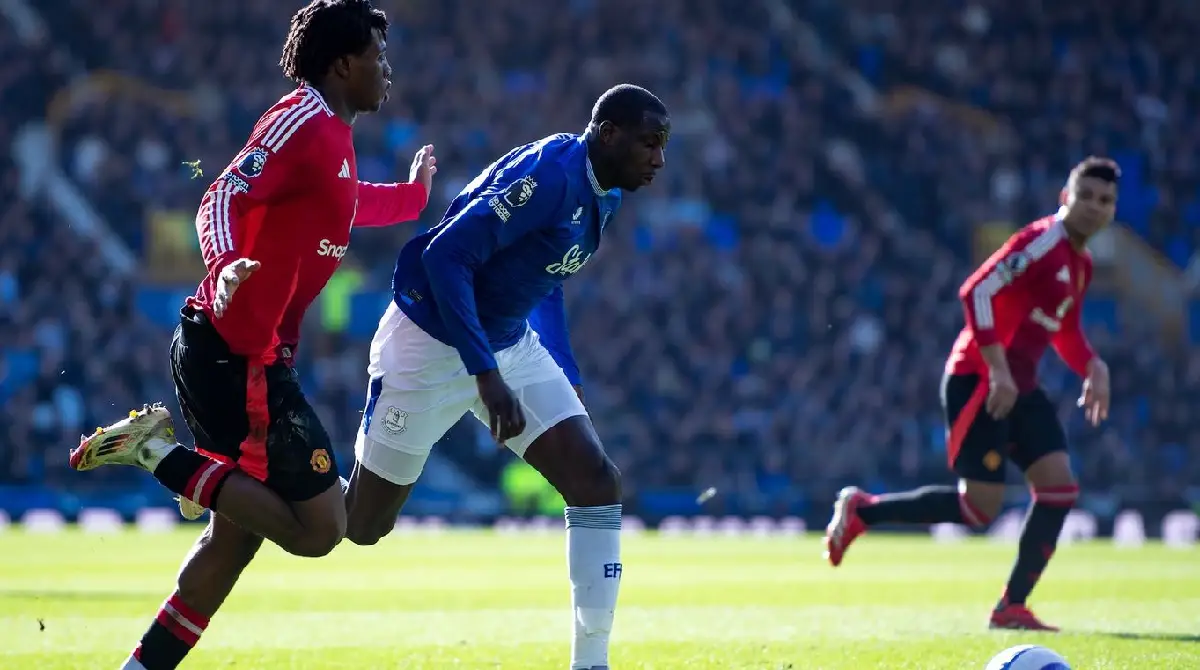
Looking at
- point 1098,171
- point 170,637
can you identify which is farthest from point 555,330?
point 1098,171

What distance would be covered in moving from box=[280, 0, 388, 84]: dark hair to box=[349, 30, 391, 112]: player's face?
0.03m

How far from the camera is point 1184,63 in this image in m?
31.5

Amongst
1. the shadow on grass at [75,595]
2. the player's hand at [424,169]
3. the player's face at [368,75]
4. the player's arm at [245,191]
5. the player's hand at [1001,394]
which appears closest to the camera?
the player's arm at [245,191]

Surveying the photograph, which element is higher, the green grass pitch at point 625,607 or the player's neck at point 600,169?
the player's neck at point 600,169

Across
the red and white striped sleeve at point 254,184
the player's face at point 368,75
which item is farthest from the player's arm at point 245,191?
the player's face at point 368,75

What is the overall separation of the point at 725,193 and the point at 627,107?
22.0 meters

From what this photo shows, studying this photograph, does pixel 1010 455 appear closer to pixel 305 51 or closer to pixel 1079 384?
pixel 305 51

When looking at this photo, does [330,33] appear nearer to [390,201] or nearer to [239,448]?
[390,201]

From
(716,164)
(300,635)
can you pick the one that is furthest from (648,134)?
(716,164)

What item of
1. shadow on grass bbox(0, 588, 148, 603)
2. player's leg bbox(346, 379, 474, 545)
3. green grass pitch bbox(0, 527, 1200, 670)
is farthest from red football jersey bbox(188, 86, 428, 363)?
shadow on grass bbox(0, 588, 148, 603)

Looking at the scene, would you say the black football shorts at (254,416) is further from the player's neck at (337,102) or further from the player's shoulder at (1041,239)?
the player's shoulder at (1041,239)

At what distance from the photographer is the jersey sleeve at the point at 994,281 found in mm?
9227

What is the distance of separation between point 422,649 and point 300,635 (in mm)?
1110

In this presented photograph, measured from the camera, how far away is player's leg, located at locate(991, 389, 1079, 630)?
29.9ft
